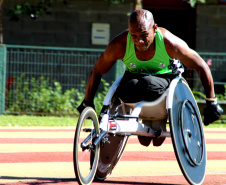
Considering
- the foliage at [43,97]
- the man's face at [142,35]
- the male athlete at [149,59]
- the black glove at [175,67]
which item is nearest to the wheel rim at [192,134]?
the male athlete at [149,59]

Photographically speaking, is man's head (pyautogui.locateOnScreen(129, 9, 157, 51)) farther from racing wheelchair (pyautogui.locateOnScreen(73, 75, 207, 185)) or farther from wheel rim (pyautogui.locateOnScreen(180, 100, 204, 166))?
wheel rim (pyautogui.locateOnScreen(180, 100, 204, 166))

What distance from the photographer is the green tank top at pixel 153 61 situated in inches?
172

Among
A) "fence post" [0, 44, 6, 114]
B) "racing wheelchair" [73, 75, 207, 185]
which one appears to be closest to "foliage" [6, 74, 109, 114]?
"fence post" [0, 44, 6, 114]

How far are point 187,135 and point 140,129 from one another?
15.5 inches

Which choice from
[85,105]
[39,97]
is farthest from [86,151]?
[39,97]

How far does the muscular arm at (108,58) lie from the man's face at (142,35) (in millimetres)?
191

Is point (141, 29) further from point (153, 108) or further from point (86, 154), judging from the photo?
point (86, 154)

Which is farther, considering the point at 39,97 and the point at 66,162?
the point at 39,97

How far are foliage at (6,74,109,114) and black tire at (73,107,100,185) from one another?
6856mm

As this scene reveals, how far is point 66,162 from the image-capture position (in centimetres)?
564

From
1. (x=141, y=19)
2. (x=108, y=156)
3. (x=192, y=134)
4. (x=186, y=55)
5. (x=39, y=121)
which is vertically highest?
(x=141, y=19)

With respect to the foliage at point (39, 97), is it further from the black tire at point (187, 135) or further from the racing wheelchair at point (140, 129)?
the black tire at point (187, 135)

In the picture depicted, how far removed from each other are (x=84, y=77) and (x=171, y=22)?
465 cm

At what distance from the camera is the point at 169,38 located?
4355mm
